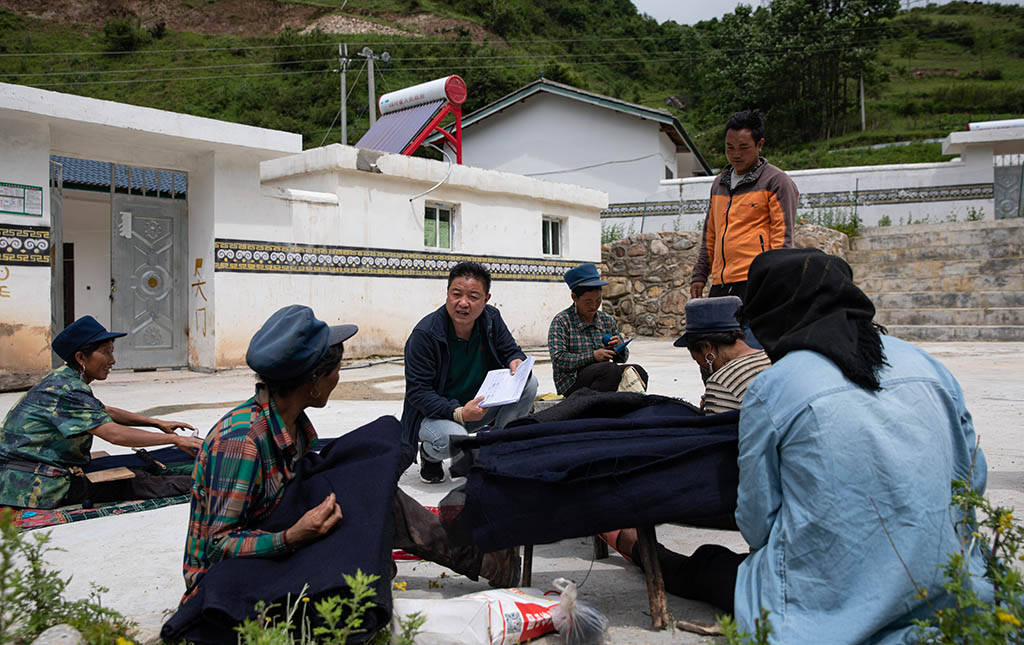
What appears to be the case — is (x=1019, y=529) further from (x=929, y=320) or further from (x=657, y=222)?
(x=657, y=222)

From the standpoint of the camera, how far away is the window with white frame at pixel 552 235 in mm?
14711

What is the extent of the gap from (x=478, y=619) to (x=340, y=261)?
947 centimetres

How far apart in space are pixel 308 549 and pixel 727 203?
3.28 m

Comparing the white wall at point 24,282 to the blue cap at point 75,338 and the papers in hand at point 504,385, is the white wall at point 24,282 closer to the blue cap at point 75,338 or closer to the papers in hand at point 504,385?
the blue cap at point 75,338

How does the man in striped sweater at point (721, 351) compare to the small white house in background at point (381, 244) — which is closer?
the man in striped sweater at point (721, 351)

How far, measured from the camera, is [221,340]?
32.6ft

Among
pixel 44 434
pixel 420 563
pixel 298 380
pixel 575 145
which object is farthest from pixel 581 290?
pixel 575 145

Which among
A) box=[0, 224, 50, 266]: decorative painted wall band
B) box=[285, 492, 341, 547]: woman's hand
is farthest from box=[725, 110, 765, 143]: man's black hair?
box=[0, 224, 50, 266]: decorative painted wall band

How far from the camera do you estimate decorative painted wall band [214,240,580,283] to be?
1005 cm

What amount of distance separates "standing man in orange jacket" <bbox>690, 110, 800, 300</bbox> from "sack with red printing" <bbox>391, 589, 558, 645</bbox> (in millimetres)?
2530

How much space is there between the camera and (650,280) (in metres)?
15.7

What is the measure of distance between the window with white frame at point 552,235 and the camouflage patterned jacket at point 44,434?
11.6 meters

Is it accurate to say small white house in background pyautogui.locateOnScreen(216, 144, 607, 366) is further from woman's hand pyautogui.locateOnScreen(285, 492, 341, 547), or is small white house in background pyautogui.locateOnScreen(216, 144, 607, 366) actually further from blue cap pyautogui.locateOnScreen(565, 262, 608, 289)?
woman's hand pyautogui.locateOnScreen(285, 492, 341, 547)

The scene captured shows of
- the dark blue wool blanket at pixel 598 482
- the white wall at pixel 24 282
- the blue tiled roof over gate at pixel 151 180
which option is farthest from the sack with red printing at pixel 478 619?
the blue tiled roof over gate at pixel 151 180
